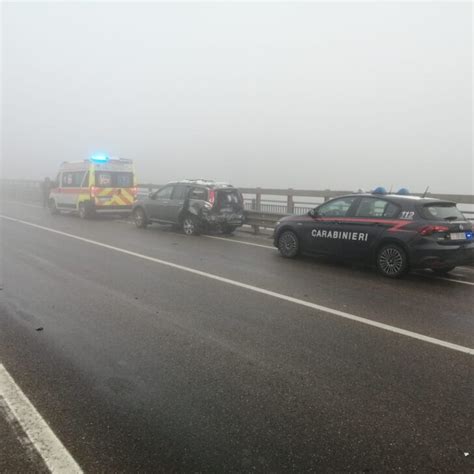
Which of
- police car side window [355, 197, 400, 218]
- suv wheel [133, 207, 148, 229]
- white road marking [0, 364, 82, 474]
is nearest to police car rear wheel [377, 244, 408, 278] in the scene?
police car side window [355, 197, 400, 218]

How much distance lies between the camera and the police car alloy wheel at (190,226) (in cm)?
1300

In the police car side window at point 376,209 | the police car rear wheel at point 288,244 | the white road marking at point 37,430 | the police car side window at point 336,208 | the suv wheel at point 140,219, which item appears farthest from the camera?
the suv wheel at point 140,219

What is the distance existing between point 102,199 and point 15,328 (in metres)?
13.1

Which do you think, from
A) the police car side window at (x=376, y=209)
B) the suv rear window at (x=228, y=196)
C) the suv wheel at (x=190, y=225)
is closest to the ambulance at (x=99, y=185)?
the suv wheel at (x=190, y=225)

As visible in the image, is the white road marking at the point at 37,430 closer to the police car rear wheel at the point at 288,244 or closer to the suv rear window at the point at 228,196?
the police car rear wheel at the point at 288,244

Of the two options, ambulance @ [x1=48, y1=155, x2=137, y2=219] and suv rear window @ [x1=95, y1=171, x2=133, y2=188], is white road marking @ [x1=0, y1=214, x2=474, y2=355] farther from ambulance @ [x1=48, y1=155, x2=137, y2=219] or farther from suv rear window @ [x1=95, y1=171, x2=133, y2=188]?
suv rear window @ [x1=95, y1=171, x2=133, y2=188]

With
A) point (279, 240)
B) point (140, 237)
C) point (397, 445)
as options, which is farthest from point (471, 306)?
point (140, 237)

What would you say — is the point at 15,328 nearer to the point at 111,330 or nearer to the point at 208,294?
the point at 111,330

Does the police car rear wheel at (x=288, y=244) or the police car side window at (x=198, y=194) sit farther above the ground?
the police car side window at (x=198, y=194)

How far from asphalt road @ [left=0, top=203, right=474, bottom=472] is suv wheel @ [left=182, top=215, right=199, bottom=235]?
5.58 meters

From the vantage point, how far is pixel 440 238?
23.4 ft

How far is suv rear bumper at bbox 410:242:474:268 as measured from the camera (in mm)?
7090

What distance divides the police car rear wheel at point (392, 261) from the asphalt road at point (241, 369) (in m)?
0.29

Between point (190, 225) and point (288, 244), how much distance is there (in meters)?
4.54
